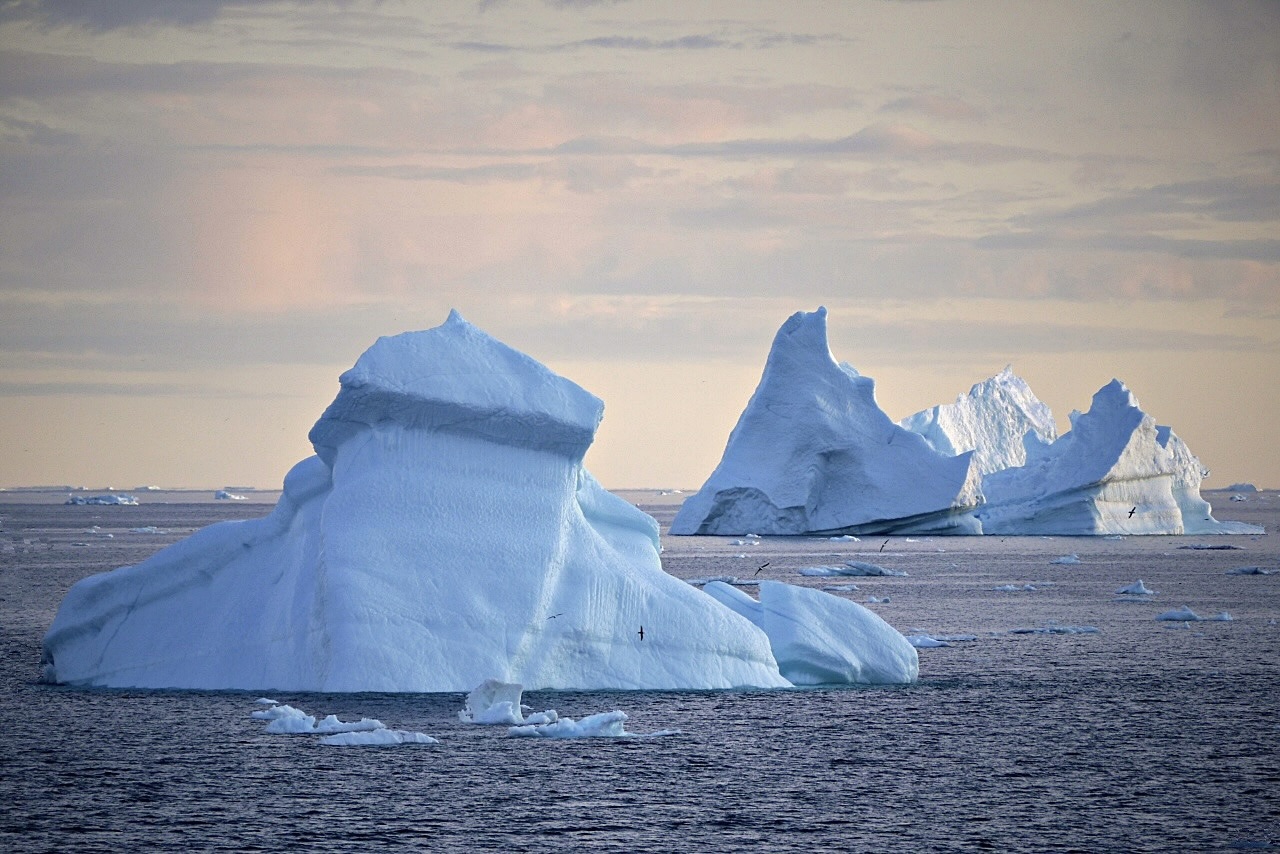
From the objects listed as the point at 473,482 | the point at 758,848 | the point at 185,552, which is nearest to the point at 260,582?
the point at 185,552

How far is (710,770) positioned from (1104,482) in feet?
153

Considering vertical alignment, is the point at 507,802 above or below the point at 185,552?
below

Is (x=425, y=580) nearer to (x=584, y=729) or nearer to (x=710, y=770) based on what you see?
(x=584, y=729)

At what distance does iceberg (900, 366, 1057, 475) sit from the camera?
80250 millimetres

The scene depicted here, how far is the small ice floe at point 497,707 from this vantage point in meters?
17.1

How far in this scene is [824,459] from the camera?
56.2 m

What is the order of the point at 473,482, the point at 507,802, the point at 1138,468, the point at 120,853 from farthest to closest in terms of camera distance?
1. the point at 1138,468
2. the point at 473,482
3. the point at 507,802
4. the point at 120,853

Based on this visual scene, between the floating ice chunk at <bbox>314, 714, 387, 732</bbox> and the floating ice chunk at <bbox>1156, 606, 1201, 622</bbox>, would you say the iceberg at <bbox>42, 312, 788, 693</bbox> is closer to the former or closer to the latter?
the floating ice chunk at <bbox>314, 714, 387, 732</bbox>

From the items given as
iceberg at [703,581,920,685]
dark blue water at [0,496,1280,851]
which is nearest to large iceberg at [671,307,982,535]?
dark blue water at [0,496,1280,851]

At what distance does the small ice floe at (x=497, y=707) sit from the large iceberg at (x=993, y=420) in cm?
6324

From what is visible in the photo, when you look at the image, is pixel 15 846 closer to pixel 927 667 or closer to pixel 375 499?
pixel 375 499

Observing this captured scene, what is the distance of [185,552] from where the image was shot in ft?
67.0

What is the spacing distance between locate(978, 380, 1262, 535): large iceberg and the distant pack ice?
3958 cm

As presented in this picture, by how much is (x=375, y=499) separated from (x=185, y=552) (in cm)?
298
